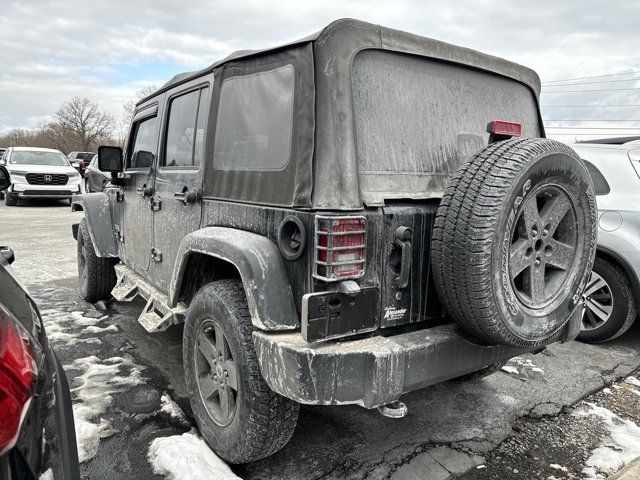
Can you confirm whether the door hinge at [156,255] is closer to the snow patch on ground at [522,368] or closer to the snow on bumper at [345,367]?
the snow on bumper at [345,367]

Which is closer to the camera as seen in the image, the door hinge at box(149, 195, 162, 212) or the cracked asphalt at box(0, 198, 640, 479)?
the cracked asphalt at box(0, 198, 640, 479)

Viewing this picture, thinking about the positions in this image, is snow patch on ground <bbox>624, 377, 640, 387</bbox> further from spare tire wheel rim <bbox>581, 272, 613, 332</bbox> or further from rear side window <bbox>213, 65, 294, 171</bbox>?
rear side window <bbox>213, 65, 294, 171</bbox>

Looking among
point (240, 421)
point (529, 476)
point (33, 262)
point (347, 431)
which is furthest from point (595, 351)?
point (33, 262)

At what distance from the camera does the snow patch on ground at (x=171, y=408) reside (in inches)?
113

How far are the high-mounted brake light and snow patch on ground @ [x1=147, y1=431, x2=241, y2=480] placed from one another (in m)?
2.09

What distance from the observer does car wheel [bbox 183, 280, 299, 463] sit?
6.97 feet

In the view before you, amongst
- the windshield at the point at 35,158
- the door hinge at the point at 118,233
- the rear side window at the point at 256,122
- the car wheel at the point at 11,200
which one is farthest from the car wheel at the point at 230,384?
the windshield at the point at 35,158

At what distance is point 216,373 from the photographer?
2.44 metres

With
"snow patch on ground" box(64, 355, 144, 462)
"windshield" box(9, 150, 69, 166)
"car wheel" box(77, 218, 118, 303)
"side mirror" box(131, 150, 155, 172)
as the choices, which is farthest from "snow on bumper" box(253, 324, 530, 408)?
"windshield" box(9, 150, 69, 166)

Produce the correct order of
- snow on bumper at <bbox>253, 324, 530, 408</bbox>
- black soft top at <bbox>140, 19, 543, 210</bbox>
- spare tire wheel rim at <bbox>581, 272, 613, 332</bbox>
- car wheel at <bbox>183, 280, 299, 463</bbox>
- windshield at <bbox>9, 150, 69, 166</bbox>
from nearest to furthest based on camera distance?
snow on bumper at <bbox>253, 324, 530, 408</bbox>, black soft top at <bbox>140, 19, 543, 210</bbox>, car wheel at <bbox>183, 280, 299, 463</bbox>, spare tire wheel rim at <bbox>581, 272, 613, 332</bbox>, windshield at <bbox>9, 150, 69, 166</bbox>

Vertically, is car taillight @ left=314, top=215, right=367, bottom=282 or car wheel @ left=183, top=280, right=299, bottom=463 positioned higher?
car taillight @ left=314, top=215, right=367, bottom=282

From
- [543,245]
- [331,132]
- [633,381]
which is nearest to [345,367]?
[331,132]

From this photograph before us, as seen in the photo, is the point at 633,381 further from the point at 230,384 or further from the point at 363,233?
the point at 230,384

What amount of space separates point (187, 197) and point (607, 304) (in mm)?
3718
